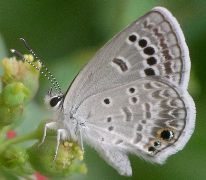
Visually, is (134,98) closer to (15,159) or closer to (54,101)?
(54,101)

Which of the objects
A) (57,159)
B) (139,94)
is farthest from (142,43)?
(57,159)

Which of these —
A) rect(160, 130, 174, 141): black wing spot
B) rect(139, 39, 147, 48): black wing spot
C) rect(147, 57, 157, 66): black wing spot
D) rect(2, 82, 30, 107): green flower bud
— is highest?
rect(139, 39, 147, 48): black wing spot

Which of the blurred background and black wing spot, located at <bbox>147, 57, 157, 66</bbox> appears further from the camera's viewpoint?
the blurred background

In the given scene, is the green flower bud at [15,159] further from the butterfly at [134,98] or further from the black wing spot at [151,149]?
the black wing spot at [151,149]

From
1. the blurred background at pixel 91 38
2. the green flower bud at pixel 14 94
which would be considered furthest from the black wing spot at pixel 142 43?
the blurred background at pixel 91 38

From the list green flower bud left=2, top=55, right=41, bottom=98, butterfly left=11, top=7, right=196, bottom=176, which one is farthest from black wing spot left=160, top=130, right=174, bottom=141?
green flower bud left=2, top=55, right=41, bottom=98

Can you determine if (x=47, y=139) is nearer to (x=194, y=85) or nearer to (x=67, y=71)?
(x=67, y=71)

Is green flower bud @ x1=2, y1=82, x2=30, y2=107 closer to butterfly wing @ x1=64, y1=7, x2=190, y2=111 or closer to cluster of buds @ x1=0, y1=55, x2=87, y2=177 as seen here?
cluster of buds @ x1=0, y1=55, x2=87, y2=177
